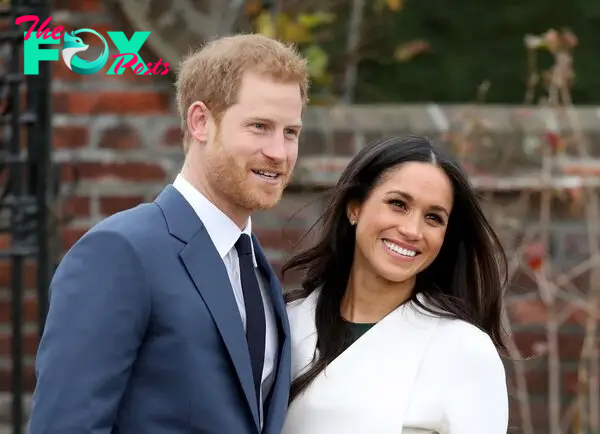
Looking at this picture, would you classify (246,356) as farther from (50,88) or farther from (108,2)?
(108,2)

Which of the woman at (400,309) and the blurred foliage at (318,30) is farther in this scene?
the blurred foliage at (318,30)

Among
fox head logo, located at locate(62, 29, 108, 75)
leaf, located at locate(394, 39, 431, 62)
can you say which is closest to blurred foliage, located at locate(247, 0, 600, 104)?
leaf, located at locate(394, 39, 431, 62)

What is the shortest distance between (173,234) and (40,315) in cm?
192

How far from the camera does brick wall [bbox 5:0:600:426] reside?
5156 mm

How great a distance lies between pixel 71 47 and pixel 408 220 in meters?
2.23

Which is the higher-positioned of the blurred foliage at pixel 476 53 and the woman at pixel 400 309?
the blurred foliage at pixel 476 53

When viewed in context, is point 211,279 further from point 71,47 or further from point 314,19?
point 314,19

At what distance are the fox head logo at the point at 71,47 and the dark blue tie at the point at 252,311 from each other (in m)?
2.20

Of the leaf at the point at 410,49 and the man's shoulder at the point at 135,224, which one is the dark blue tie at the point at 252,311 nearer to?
the man's shoulder at the point at 135,224

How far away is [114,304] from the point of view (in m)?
2.72

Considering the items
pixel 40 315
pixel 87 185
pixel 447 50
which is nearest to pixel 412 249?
pixel 40 315

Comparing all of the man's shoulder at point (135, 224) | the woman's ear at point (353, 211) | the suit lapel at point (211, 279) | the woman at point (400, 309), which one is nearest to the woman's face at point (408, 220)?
the woman at point (400, 309)

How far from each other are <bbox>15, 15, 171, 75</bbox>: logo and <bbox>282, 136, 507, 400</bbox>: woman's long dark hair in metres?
1.59

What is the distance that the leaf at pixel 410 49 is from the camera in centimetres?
577
